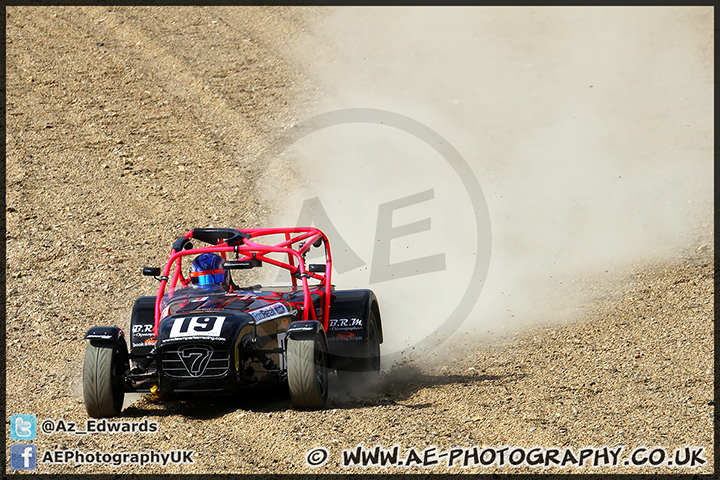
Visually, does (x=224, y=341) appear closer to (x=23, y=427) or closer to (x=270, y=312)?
(x=270, y=312)

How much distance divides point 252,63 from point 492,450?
58.6 ft

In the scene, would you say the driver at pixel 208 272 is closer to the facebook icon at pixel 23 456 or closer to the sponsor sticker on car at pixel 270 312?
the sponsor sticker on car at pixel 270 312

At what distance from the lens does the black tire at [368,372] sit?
371 inches

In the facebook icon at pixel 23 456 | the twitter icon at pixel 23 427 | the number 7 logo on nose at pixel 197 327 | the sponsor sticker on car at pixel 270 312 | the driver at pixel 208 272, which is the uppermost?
the driver at pixel 208 272

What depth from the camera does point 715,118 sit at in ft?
64.1

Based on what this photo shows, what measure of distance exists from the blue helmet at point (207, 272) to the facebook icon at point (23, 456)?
261 centimetres

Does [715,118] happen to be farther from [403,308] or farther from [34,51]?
[34,51]

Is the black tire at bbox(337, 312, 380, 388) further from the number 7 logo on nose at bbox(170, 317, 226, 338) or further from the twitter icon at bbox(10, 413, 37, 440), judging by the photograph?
the twitter icon at bbox(10, 413, 37, 440)

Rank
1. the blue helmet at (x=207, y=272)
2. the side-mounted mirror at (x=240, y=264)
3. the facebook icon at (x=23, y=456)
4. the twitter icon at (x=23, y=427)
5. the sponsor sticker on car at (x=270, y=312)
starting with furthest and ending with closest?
1. the blue helmet at (x=207, y=272)
2. the side-mounted mirror at (x=240, y=264)
3. the sponsor sticker on car at (x=270, y=312)
4. the twitter icon at (x=23, y=427)
5. the facebook icon at (x=23, y=456)

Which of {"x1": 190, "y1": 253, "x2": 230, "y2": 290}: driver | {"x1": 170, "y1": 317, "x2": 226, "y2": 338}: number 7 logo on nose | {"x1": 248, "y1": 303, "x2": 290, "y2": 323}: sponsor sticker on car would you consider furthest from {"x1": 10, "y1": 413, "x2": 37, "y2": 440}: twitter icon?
{"x1": 248, "y1": 303, "x2": 290, "y2": 323}: sponsor sticker on car

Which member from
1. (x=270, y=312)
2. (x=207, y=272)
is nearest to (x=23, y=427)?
(x=207, y=272)

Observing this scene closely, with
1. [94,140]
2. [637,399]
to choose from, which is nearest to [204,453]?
[637,399]

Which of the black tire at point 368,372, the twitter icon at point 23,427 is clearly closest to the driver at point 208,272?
the black tire at point 368,372

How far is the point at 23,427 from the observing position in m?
7.46
